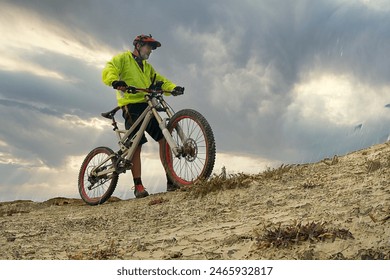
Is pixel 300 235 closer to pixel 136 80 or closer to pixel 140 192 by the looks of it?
pixel 140 192

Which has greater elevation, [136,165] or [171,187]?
[136,165]

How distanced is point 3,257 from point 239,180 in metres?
3.86

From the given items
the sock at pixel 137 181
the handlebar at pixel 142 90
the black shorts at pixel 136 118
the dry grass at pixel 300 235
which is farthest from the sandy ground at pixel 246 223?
the handlebar at pixel 142 90

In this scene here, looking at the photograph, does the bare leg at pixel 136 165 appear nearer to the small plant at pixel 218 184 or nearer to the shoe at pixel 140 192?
the shoe at pixel 140 192

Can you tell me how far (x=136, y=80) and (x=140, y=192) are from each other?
237cm

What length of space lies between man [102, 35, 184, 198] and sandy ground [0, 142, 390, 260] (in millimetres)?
1293

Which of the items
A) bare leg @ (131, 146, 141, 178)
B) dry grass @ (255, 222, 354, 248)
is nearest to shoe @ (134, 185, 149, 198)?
bare leg @ (131, 146, 141, 178)

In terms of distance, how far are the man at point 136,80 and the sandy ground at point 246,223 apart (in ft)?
4.24

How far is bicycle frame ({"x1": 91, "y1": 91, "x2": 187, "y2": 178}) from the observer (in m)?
8.72

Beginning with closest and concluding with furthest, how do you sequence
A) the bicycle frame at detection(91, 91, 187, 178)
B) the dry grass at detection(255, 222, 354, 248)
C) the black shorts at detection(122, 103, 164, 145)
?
the dry grass at detection(255, 222, 354, 248)
the bicycle frame at detection(91, 91, 187, 178)
the black shorts at detection(122, 103, 164, 145)

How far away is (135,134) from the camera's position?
9625 millimetres

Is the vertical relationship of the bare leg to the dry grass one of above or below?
above

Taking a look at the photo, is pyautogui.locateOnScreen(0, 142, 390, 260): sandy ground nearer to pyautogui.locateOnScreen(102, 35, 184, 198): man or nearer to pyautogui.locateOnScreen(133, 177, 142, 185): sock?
pyautogui.locateOnScreen(133, 177, 142, 185): sock

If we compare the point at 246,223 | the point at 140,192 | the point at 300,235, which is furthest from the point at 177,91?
the point at 300,235
